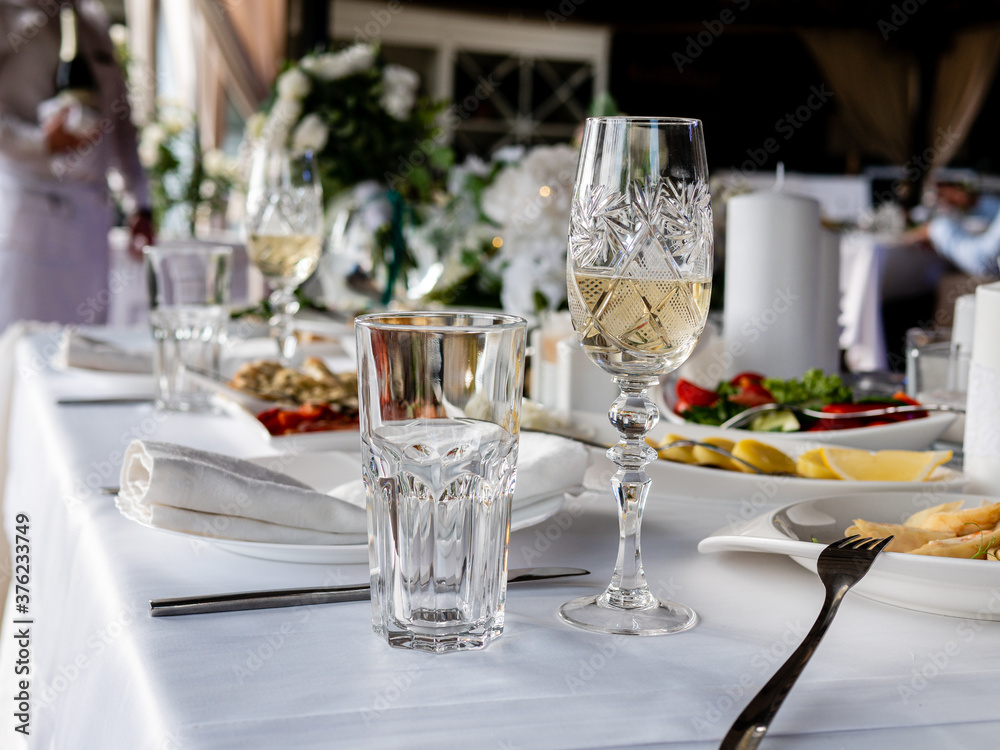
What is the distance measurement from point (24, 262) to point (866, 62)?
8.18 m

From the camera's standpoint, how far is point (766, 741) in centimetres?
44

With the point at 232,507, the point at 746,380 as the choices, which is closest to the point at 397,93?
the point at 746,380

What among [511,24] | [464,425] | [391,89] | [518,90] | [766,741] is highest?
[511,24]

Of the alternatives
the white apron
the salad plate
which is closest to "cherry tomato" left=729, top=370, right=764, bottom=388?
the salad plate

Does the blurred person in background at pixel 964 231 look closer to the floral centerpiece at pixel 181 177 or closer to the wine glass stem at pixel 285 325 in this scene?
the floral centerpiece at pixel 181 177

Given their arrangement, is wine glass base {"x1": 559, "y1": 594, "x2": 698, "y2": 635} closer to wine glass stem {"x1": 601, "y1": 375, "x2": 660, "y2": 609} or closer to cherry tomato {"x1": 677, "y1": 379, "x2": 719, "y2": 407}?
wine glass stem {"x1": 601, "y1": 375, "x2": 660, "y2": 609}

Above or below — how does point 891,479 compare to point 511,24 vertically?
below

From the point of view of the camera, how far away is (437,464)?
52 cm

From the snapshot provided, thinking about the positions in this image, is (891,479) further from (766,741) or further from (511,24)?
(511,24)

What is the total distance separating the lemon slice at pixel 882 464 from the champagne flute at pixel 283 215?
0.78 meters

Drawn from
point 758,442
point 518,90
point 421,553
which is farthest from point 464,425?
point 518,90

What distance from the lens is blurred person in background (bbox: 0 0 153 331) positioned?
9.11ft

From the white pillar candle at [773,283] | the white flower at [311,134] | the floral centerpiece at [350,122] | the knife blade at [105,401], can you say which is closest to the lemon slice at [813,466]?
the white pillar candle at [773,283]

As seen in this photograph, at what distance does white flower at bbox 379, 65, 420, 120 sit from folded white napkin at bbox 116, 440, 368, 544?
1504mm
